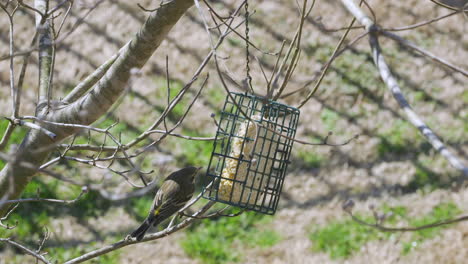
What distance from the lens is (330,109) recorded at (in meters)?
7.71

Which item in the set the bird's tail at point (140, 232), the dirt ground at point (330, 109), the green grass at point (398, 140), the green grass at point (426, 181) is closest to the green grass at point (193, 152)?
the dirt ground at point (330, 109)

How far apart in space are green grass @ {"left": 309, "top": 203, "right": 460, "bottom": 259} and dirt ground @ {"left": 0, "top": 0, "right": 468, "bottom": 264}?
0.22 feet

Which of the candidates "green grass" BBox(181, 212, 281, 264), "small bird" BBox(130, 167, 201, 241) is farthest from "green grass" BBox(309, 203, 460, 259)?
"small bird" BBox(130, 167, 201, 241)

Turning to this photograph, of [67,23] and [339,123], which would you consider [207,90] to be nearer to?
[339,123]

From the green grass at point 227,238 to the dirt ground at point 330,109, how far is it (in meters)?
0.10

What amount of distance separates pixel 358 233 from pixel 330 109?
1888 mm

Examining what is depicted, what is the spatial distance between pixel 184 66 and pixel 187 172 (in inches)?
152

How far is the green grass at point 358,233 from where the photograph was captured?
6262 millimetres

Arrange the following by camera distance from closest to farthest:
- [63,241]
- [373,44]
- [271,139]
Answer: [373,44], [271,139], [63,241]

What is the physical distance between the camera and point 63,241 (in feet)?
20.6

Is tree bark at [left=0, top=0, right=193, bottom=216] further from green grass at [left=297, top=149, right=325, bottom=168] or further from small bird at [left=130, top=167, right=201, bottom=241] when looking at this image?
green grass at [left=297, top=149, right=325, bottom=168]

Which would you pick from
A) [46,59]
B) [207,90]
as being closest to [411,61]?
[207,90]

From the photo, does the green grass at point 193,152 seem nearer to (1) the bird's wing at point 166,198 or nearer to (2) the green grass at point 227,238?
(2) the green grass at point 227,238

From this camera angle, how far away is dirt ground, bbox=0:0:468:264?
21.0ft
